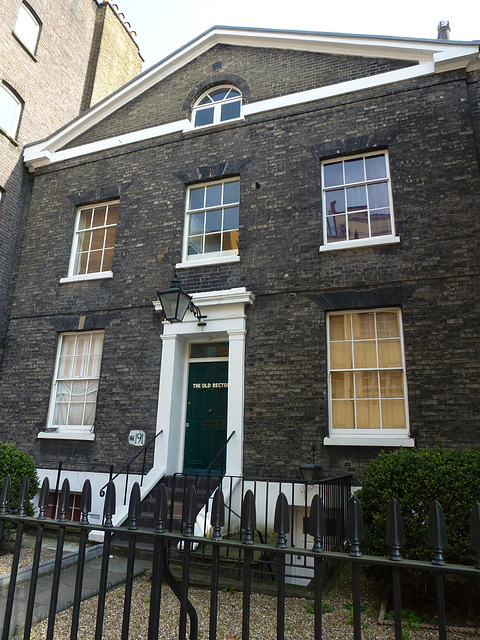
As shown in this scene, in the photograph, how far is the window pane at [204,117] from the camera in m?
10.9

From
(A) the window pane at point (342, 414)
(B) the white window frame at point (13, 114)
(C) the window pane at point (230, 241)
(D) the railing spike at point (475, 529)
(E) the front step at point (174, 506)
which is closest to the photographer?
(D) the railing spike at point (475, 529)

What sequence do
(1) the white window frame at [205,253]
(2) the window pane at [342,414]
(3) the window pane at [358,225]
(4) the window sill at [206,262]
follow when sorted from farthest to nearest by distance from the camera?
(1) the white window frame at [205,253] → (4) the window sill at [206,262] → (3) the window pane at [358,225] → (2) the window pane at [342,414]

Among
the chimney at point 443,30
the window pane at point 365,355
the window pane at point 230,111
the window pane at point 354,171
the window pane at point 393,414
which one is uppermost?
the chimney at point 443,30

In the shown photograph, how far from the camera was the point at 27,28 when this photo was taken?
13312 millimetres

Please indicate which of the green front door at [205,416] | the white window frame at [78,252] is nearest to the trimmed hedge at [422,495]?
the green front door at [205,416]

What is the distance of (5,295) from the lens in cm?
1128

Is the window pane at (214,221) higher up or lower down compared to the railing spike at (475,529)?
higher up

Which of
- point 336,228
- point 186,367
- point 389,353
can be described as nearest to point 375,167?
point 336,228

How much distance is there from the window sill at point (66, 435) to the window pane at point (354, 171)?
744cm

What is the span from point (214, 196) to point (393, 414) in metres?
6.02

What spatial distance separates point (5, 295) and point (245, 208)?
642 cm

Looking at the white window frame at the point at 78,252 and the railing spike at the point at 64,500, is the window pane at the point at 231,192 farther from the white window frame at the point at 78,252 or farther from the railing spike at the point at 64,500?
the railing spike at the point at 64,500

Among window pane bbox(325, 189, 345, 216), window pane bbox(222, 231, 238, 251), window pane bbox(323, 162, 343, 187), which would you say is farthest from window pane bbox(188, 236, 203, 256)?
window pane bbox(323, 162, 343, 187)

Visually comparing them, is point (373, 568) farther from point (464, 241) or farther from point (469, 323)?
point (464, 241)
